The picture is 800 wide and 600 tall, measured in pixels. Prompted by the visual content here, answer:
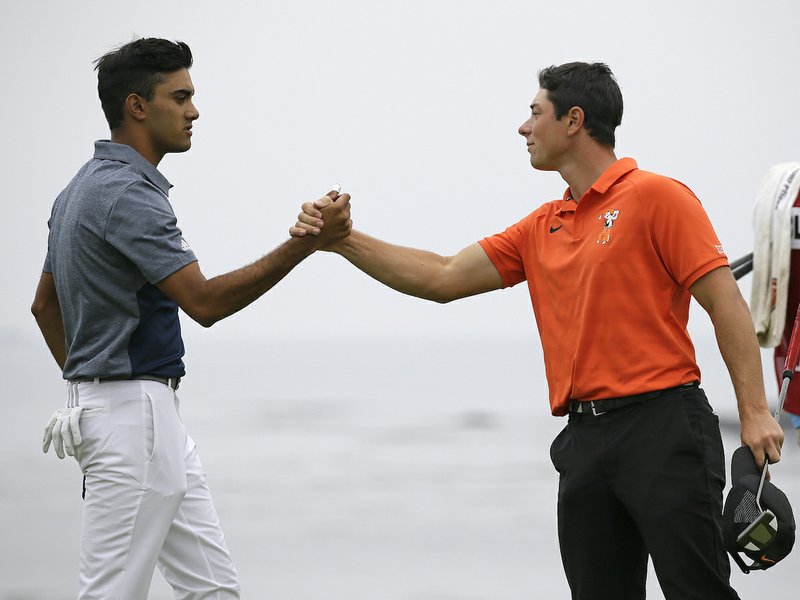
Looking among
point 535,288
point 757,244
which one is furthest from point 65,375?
point 757,244

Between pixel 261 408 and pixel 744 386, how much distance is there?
19.7 ft

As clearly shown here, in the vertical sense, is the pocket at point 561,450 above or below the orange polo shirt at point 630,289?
below

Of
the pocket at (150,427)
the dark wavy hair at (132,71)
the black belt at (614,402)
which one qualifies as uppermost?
the dark wavy hair at (132,71)

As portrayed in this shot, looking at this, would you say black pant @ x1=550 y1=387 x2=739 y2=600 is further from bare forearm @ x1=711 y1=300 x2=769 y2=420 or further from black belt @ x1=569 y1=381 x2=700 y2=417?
bare forearm @ x1=711 y1=300 x2=769 y2=420

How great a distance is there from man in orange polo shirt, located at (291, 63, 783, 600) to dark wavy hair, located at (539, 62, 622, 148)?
0.13 m

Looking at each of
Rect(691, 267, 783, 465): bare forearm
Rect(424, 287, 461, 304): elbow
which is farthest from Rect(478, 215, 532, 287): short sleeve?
Rect(691, 267, 783, 465): bare forearm

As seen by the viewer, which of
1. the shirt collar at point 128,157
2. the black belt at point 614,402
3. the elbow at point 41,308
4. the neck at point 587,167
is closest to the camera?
the shirt collar at point 128,157

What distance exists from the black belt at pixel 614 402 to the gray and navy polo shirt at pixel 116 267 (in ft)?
3.36

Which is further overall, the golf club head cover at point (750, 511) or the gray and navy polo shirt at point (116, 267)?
the golf club head cover at point (750, 511)

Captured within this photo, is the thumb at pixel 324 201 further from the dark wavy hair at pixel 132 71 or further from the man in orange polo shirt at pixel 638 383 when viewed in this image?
the dark wavy hair at pixel 132 71

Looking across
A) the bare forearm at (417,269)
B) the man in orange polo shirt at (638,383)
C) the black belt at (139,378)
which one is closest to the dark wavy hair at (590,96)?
the man in orange polo shirt at (638,383)

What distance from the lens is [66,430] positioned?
2.87 meters

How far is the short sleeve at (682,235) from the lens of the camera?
9.90 feet

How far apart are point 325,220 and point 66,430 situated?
823mm
